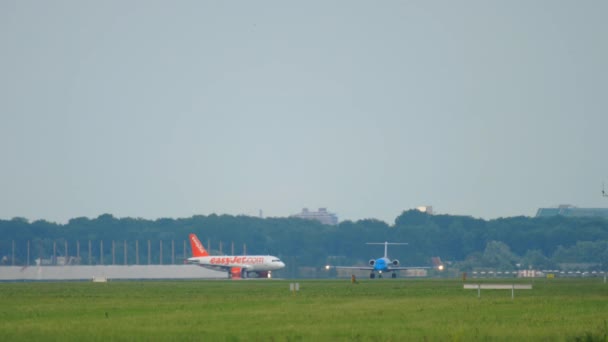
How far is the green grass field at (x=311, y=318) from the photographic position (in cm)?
4219

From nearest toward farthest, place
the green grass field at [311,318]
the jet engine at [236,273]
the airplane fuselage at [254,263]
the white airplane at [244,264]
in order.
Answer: the green grass field at [311,318]
the jet engine at [236,273]
the white airplane at [244,264]
the airplane fuselage at [254,263]

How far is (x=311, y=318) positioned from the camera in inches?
1992

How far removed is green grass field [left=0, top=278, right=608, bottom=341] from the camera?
42.2m

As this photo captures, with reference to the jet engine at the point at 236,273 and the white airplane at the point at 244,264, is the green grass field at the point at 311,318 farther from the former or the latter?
the white airplane at the point at 244,264

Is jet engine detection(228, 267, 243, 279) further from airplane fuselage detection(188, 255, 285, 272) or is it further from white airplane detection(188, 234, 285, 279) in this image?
airplane fuselage detection(188, 255, 285, 272)

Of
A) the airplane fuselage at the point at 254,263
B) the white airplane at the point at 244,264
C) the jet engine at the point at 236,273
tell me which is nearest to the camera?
the jet engine at the point at 236,273

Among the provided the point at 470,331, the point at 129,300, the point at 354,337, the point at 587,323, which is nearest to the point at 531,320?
the point at 587,323

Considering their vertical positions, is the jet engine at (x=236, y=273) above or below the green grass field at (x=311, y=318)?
below

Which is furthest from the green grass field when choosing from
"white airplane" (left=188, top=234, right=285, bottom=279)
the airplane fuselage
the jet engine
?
the airplane fuselage

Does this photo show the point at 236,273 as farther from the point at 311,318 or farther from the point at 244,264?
the point at 311,318

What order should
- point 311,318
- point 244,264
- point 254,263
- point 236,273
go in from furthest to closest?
point 244,264
point 254,263
point 236,273
point 311,318

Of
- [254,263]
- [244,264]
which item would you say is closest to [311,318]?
[254,263]

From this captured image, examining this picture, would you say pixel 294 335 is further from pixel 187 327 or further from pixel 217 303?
pixel 217 303

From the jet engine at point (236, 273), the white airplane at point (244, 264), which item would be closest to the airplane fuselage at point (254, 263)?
the white airplane at point (244, 264)
